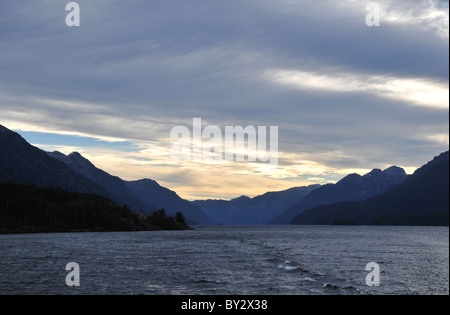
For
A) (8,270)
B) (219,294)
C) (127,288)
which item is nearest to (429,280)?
(219,294)

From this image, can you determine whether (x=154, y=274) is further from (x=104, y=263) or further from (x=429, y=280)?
(x=429, y=280)

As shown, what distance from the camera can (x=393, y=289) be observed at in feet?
188

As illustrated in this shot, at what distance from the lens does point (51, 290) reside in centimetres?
5253

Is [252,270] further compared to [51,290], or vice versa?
[252,270]

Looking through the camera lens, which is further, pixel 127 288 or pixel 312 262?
pixel 312 262

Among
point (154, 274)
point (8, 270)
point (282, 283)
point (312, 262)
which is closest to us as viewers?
point (282, 283)

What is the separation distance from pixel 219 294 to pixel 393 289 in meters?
24.1

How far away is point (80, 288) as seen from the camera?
54.1 m

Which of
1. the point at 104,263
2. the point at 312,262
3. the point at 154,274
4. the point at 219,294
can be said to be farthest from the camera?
the point at 312,262
